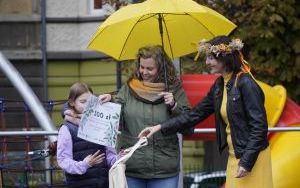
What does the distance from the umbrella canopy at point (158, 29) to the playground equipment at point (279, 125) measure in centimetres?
123

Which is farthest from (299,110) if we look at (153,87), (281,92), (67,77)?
(67,77)

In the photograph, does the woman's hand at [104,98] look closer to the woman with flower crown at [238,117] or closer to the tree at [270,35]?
the woman with flower crown at [238,117]

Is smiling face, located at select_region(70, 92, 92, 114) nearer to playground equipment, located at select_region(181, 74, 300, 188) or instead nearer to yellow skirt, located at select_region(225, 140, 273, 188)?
yellow skirt, located at select_region(225, 140, 273, 188)

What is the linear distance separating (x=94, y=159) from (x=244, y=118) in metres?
Answer: 1.15

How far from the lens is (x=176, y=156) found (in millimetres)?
6664

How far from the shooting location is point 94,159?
6.66 metres

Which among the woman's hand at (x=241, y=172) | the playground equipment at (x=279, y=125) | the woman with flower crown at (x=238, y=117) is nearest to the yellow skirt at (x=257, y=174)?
the woman with flower crown at (x=238, y=117)

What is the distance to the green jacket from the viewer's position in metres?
6.58

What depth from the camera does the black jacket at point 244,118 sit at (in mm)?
6047

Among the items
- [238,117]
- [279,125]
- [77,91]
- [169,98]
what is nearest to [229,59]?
[238,117]

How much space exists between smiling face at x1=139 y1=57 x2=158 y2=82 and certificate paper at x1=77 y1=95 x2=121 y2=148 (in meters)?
0.28

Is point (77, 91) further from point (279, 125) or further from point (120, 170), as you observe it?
point (279, 125)

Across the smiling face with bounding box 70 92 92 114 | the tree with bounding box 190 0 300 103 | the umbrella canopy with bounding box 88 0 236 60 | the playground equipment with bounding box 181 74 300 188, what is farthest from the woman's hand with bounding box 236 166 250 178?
the tree with bounding box 190 0 300 103

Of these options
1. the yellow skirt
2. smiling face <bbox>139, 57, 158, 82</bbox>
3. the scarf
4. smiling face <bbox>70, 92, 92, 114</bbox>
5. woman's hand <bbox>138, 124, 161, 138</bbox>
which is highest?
smiling face <bbox>139, 57, 158, 82</bbox>
